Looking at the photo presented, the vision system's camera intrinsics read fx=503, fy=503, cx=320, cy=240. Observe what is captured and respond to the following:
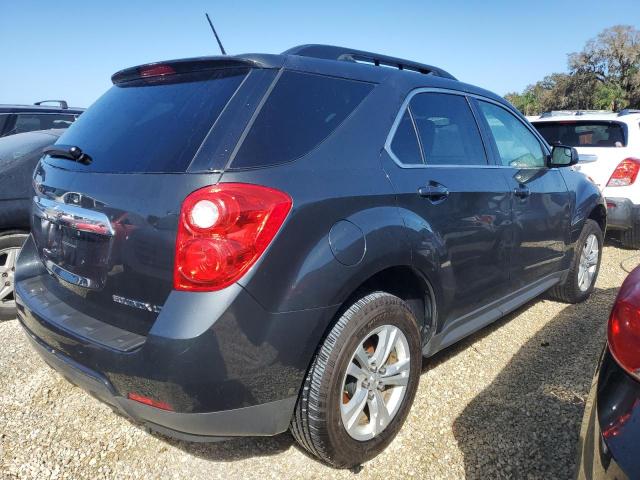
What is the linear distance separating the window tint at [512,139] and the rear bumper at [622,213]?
8.47 ft

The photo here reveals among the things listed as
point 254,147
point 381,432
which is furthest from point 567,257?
point 254,147

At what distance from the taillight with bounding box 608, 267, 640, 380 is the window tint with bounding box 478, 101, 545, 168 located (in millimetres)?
1817

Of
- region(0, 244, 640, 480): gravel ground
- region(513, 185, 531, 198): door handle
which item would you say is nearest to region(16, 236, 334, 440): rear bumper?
region(0, 244, 640, 480): gravel ground

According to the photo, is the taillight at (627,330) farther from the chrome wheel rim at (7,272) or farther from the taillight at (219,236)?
the chrome wheel rim at (7,272)

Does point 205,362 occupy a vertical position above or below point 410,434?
above

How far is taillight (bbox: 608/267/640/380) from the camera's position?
134 centimetres

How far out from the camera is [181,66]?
2158 millimetres

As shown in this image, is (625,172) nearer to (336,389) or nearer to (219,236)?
(336,389)

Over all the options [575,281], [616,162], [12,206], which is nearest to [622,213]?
[616,162]

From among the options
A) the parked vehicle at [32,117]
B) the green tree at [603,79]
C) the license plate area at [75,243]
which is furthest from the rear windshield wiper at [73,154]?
the green tree at [603,79]

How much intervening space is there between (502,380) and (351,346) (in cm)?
141

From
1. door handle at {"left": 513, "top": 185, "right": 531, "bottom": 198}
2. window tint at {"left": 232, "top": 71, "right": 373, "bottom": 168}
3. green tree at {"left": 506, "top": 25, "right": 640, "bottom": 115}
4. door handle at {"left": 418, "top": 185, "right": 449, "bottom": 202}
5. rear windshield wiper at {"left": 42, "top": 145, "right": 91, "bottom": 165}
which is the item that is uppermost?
window tint at {"left": 232, "top": 71, "right": 373, "bottom": 168}

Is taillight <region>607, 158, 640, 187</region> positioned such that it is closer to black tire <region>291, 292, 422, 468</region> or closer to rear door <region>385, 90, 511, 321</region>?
rear door <region>385, 90, 511, 321</region>

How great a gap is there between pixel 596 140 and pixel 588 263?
242 cm
